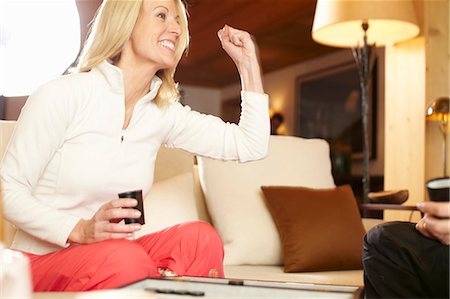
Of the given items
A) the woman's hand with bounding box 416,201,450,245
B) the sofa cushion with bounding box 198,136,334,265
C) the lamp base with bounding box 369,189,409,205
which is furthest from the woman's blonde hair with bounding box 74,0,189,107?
the lamp base with bounding box 369,189,409,205

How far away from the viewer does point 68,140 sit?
1.53m

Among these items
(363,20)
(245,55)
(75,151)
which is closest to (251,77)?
(245,55)

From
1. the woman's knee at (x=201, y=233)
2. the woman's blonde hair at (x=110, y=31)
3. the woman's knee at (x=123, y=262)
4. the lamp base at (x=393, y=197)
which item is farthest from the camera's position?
the lamp base at (x=393, y=197)

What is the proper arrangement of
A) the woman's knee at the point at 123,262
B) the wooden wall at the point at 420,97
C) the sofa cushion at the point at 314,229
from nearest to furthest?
the woman's knee at the point at 123,262, the sofa cushion at the point at 314,229, the wooden wall at the point at 420,97

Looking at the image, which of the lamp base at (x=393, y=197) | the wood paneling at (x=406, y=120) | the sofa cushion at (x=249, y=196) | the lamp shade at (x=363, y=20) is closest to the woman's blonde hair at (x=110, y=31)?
the sofa cushion at (x=249, y=196)

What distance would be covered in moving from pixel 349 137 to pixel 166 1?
216 inches

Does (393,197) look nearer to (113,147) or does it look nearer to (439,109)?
(439,109)

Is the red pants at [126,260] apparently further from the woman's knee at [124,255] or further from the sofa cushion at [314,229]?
the sofa cushion at [314,229]

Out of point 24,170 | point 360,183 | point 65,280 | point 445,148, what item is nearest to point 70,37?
point 24,170

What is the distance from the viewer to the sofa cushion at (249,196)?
7.36 feet

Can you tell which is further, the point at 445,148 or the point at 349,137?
the point at 349,137

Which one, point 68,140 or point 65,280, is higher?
point 68,140

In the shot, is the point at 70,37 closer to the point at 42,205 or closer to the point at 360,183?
the point at 42,205

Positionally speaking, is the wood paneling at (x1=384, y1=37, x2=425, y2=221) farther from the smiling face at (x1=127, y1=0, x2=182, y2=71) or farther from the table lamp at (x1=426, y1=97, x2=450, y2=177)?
the smiling face at (x1=127, y1=0, x2=182, y2=71)
